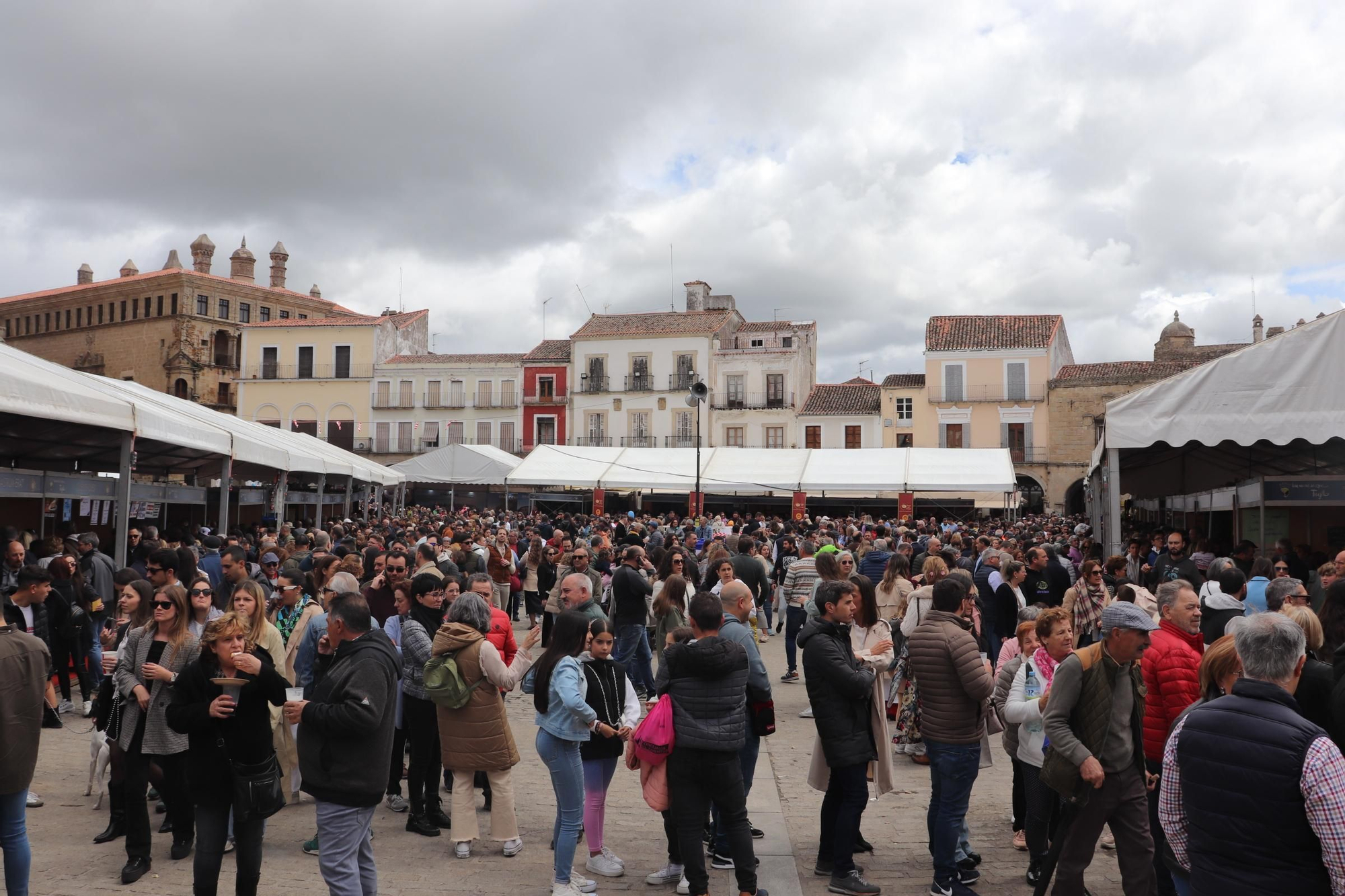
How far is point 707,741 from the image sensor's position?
4.21 metres

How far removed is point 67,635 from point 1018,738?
697 cm

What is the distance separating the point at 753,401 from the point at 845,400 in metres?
4.05

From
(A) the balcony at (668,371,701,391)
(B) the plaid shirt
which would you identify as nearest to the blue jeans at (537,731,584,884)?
(B) the plaid shirt

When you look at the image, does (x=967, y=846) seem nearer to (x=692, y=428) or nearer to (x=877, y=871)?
(x=877, y=871)

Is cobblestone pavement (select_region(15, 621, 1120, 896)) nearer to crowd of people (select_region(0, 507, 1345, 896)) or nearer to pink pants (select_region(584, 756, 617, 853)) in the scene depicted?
crowd of people (select_region(0, 507, 1345, 896))

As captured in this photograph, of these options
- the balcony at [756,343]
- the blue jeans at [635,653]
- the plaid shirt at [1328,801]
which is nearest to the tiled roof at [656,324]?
the balcony at [756,343]

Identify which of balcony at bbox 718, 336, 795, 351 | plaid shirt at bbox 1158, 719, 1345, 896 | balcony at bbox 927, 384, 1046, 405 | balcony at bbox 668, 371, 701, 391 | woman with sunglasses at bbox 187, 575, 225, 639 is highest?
balcony at bbox 718, 336, 795, 351

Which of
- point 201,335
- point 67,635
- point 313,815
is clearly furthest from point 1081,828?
point 201,335

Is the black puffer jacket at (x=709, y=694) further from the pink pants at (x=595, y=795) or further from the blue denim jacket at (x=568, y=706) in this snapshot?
the pink pants at (x=595, y=795)

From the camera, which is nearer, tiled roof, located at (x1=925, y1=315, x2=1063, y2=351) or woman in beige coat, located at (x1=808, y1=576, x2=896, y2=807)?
woman in beige coat, located at (x1=808, y1=576, x2=896, y2=807)

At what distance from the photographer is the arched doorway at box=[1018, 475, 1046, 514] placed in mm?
39062

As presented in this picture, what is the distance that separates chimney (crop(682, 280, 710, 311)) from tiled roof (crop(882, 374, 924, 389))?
11.4m

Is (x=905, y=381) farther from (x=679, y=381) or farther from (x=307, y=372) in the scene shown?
(x=307, y=372)

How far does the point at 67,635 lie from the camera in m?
7.68
